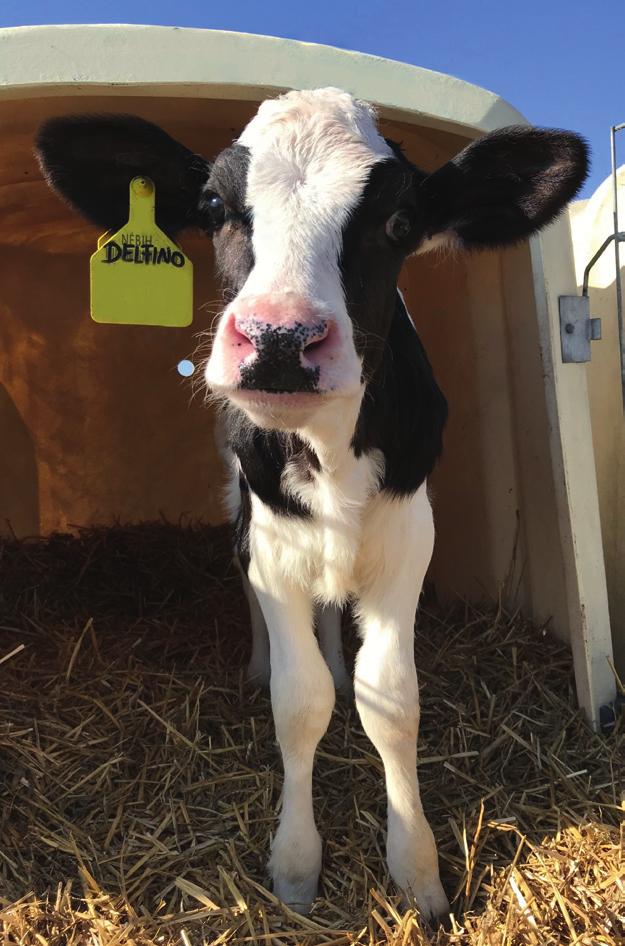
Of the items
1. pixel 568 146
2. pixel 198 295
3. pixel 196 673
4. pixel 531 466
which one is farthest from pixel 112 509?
pixel 568 146

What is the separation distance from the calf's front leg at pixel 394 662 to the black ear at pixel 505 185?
36.6 inches

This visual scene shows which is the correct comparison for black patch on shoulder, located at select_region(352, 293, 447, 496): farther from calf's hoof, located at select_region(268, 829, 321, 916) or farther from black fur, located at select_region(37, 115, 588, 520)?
calf's hoof, located at select_region(268, 829, 321, 916)

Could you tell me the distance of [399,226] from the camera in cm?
231

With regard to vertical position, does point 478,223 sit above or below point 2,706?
above

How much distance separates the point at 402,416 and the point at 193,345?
3694 mm

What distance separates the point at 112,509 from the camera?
6082mm

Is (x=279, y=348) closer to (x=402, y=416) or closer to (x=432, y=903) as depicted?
(x=402, y=416)

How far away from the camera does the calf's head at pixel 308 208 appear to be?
5.98 feet

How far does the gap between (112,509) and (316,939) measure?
421cm

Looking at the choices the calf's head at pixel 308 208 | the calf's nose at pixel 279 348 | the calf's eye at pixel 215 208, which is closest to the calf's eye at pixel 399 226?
the calf's head at pixel 308 208

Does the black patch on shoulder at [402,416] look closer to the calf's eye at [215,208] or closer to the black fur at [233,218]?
the black fur at [233,218]

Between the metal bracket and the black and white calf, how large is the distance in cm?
63

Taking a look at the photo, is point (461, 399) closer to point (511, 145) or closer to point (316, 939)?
point (511, 145)

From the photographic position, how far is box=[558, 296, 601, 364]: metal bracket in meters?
3.15
